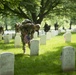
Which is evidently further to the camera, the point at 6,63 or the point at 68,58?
the point at 68,58

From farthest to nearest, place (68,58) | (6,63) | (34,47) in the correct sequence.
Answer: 1. (34,47)
2. (68,58)
3. (6,63)

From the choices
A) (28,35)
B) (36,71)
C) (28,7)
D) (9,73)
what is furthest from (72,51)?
(28,7)

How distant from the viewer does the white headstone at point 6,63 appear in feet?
28.9

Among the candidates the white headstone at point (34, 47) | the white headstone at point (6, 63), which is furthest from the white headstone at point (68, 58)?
the white headstone at point (34, 47)

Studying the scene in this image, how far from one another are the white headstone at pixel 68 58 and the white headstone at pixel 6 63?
7.14 feet

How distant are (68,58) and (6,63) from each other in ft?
8.50

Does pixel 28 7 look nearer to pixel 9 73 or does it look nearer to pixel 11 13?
pixel 11 13

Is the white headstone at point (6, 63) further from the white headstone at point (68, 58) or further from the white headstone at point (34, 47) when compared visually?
the white headstone at point (34, 47)

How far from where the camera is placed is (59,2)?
34500 millimetres

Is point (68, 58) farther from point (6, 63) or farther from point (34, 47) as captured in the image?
point (34, 47)

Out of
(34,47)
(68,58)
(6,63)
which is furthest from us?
(34,47)

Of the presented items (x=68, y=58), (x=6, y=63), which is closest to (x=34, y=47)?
(x=68, y=58)

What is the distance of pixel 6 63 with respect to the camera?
352 inches

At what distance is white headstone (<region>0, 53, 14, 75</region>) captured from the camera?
8820 millimetres
